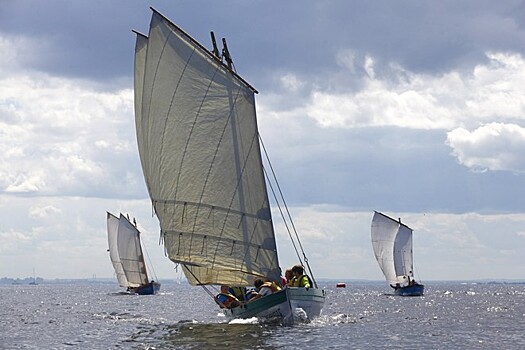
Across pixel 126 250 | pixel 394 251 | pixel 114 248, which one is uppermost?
pixel 114 248

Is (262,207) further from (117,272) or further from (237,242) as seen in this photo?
(117,272)

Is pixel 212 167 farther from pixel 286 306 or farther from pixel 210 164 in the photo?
pixel 286 306

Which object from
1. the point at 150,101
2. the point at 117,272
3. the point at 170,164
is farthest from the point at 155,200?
the point at 117,272

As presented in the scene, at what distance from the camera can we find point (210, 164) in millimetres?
43719

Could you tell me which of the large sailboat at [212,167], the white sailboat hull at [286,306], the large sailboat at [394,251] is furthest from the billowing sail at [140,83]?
the large sailboat at [394,251]

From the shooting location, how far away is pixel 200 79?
44.1m

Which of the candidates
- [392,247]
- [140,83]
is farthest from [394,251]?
[140,83]

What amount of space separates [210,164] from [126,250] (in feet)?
252

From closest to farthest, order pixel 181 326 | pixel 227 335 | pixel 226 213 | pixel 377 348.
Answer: pixel 377 348
pixel 227 335
pixel 226 213
pixel 181 326

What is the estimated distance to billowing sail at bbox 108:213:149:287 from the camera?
4589 inches

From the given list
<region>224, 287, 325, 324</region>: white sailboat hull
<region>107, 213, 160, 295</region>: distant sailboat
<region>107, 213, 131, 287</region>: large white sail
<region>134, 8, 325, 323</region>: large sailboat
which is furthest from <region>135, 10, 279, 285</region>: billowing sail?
<region>107, 213, 131, 287</region>: large white sail

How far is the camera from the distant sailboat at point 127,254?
117 metres

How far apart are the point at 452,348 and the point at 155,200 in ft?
60.3

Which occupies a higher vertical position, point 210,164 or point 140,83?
point 140,83
